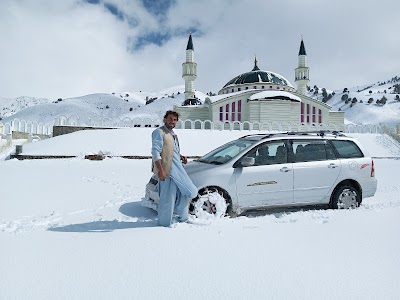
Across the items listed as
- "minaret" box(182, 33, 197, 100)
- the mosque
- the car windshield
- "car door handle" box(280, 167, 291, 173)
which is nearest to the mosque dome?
the mosque

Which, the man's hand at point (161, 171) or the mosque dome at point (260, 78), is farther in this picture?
the mosque dome at point (260, 78)

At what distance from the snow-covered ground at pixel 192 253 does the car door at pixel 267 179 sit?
30 cm

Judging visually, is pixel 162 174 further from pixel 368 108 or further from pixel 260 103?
pixel 368 108

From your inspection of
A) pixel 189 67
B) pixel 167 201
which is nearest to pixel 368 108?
pixel 189 67

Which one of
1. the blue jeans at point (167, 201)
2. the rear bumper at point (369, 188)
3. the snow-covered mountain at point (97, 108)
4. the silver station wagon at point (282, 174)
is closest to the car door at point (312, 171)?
the silver station wagon at point (282, 174)

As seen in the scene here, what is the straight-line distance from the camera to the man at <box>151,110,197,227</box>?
186 inches

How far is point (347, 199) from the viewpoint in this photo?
20.8ft

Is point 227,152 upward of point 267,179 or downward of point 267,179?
upward

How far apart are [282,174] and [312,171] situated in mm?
641

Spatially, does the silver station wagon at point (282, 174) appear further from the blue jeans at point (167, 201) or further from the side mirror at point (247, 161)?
the blue jeans at point (167, 201)

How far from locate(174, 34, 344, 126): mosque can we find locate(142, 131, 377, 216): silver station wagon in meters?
28.8

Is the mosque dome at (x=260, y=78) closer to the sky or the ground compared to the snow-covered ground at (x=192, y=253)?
closer to the sky

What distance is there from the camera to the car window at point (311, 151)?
626cm

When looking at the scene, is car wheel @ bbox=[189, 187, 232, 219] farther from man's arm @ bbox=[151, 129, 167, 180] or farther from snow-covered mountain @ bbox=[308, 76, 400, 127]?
snow-covered mountain @ bbox=[308, 76, 400, 127]
